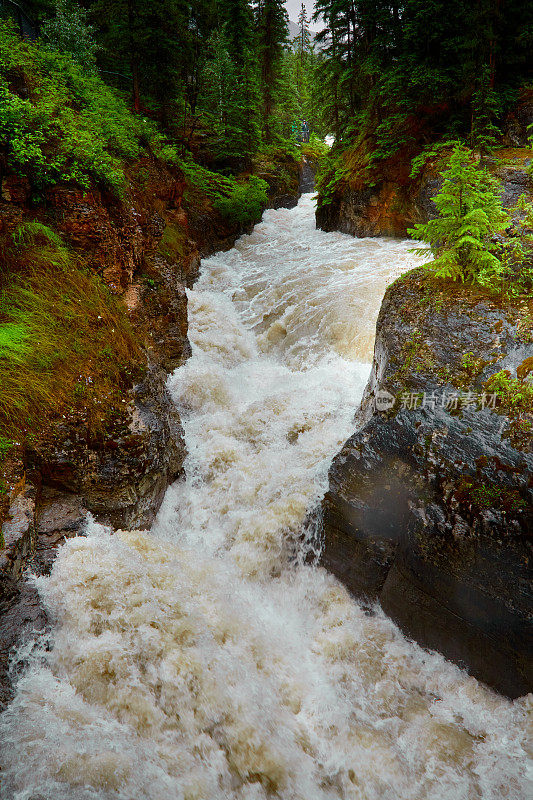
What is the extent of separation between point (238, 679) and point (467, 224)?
599 cm

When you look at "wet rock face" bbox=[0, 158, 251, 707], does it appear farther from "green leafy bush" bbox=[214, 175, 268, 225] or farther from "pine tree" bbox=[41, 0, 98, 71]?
"green leafy bush" bbox=[214, 175, 268, 225]

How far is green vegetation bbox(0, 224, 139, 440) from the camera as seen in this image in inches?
174

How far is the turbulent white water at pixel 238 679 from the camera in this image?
9.21 feet

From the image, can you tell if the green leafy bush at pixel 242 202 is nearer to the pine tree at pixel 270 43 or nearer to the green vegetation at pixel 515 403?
the pine tree at pixel 270 43

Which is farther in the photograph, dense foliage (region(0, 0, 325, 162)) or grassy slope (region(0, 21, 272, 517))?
dense foliage (region(0, 0, 325, 162))

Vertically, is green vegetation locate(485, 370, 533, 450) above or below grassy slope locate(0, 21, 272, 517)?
below

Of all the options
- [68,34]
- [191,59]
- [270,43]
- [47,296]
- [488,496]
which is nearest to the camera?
[488,496]

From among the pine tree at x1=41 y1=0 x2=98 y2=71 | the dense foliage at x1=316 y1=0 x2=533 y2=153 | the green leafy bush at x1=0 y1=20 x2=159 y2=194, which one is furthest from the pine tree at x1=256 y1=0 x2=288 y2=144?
the green leafy bush at x1=0 y1=20 x2=159 y2=194

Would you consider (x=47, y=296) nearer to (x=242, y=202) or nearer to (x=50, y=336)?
(x=50, y=336)

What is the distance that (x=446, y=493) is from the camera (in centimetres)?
396

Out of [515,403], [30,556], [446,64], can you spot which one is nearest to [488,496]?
[515,403]

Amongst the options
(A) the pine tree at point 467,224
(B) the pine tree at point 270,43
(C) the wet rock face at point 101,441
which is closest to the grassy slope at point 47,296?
(C) the wet rock face at point 101,441

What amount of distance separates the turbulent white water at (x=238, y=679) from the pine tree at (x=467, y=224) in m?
3.12

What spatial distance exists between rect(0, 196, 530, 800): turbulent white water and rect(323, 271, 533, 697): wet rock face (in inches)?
18.1
